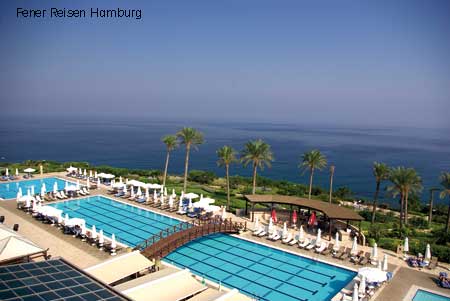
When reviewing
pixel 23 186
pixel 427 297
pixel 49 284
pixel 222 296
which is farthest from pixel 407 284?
pixel 23 186

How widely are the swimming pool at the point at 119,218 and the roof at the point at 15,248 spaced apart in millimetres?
7290

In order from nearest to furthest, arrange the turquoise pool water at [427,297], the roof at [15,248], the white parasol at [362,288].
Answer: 1. the roof at [15,248]
2. the white parasol at [362,288]
3. the turquoise pool water at [427,297]

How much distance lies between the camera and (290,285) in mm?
16703

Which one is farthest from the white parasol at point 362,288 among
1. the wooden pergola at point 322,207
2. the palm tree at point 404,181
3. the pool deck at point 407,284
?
the palm tree at point 404,181

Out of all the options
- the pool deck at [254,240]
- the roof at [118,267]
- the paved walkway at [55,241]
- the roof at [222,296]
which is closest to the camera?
the roof at [222,296]

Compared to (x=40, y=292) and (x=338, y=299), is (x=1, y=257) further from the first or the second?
(x=338, y=299)

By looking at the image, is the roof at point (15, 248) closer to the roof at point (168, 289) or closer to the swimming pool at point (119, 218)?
the roof at point (168, 289)

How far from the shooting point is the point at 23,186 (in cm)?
3556

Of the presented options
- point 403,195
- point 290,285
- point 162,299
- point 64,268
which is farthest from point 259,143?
point 64,268

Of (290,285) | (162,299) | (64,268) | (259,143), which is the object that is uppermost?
(259,143)

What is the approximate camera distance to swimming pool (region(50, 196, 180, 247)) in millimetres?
23094

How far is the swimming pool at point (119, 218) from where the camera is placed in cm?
2309

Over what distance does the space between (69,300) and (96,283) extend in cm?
121

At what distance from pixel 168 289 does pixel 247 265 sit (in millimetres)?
6907
